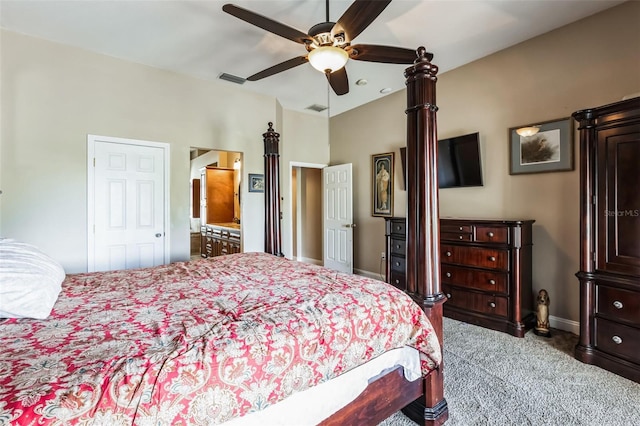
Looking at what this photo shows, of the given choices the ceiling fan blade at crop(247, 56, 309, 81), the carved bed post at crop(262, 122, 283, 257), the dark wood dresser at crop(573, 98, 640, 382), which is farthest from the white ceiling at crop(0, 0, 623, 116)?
the dark wood dresser at crop(573, 98, 640, 382)

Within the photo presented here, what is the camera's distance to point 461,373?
7.34 feet

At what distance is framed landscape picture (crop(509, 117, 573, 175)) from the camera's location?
9.51 feet

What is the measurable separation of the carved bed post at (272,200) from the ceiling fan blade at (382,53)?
1.29m

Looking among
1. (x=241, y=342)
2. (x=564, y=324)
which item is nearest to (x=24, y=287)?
(x=241, y=342)

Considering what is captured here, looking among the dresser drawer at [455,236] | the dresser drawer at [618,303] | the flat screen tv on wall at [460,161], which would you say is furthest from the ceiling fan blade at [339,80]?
the dresser drawer at [618,303]

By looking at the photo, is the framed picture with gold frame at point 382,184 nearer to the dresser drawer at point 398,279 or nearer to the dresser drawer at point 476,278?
the dresser drawer at point 398,279

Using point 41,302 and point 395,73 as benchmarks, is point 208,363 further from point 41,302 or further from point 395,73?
point 395,73

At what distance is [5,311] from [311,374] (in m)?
1.19

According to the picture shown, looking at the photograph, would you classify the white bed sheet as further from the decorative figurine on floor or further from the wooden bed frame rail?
the decorative figurine on floor

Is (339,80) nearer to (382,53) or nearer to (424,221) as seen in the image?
(382,53)

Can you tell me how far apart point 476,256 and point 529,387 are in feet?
4.24

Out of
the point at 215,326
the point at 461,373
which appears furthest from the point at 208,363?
the point at 461,373

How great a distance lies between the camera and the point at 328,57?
2143 millimetres

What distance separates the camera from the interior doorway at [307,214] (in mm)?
6434
